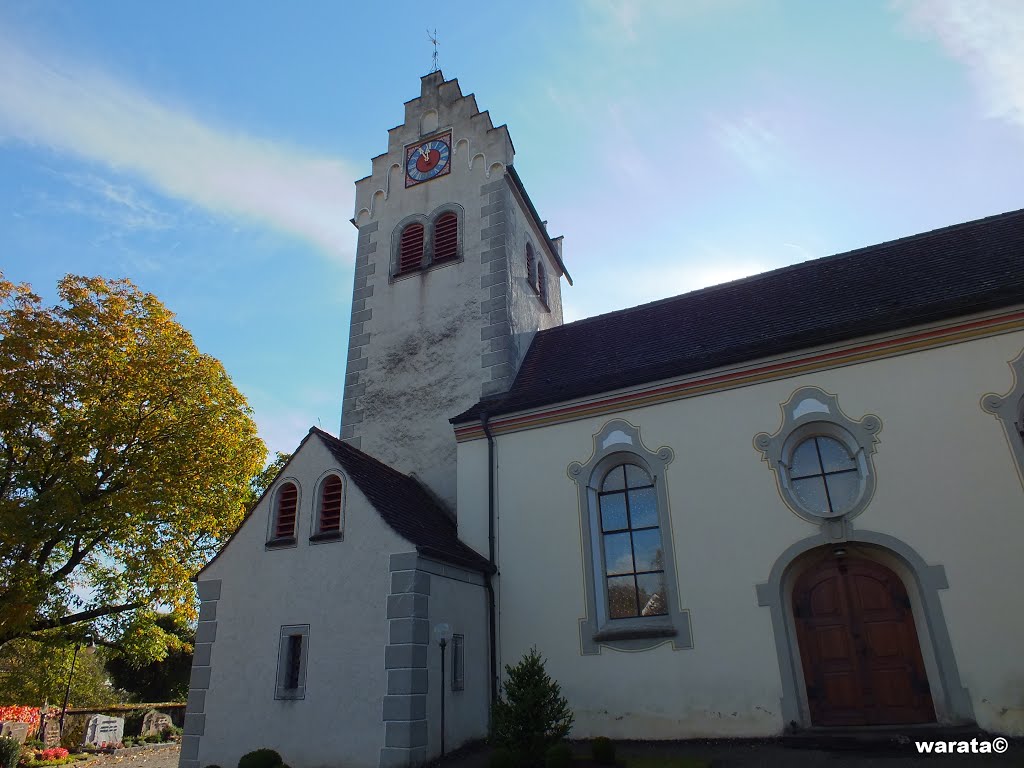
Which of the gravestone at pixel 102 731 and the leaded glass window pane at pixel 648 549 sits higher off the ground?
the leaded glass window pane at pixel 648 549

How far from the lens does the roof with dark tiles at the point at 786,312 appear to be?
481 inches

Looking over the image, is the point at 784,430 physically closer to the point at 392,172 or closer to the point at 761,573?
the point at 761,573

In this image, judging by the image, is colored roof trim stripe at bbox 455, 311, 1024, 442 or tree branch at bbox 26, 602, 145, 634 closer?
colored roof trim stripe at bbox 455, 311, 1024, 442

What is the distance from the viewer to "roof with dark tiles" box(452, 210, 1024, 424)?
12211mm

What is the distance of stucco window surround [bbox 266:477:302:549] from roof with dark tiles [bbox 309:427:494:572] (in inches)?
43.6

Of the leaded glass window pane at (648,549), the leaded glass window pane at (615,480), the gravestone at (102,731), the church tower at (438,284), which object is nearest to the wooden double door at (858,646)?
the leaded glass window pane at (648,549)

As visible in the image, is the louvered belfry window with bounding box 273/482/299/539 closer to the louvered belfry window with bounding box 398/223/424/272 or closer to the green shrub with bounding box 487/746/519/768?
the green shrub with bounding box 487/746/519/768

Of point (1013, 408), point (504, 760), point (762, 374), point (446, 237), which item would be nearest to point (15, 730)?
point (446, 237)

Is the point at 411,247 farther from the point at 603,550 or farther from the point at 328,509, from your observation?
the point at 603,550

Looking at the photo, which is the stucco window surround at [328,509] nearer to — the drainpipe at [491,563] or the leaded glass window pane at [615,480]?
the drainpipe at [491,563]

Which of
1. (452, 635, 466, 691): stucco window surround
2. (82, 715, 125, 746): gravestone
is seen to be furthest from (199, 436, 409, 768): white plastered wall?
(82, 715, 125, 746): gravestone

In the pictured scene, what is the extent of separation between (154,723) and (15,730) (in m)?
8.25

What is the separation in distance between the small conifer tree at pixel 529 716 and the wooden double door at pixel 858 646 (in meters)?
4.24

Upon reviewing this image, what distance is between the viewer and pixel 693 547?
473 inches
